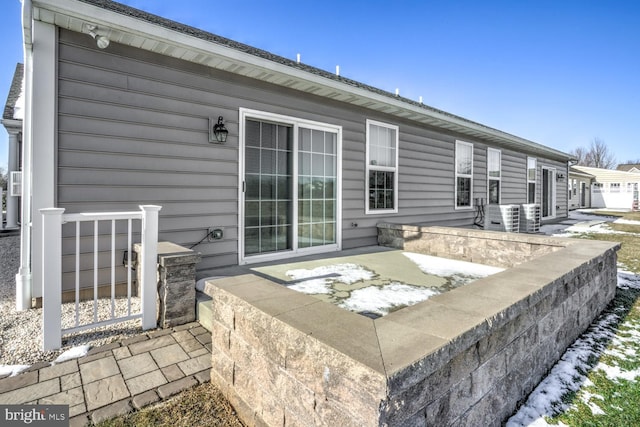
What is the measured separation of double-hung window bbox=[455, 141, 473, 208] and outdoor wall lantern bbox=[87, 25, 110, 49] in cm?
682

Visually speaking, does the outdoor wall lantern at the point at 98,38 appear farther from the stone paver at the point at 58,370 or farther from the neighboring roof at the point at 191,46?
the stone paver at the point at 58,370

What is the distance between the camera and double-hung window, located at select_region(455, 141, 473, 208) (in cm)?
746

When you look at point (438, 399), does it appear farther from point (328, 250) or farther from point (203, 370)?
point (328, 250)

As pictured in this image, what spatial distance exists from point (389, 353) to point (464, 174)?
744 centimetres

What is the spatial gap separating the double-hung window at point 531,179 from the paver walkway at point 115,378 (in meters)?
11.3

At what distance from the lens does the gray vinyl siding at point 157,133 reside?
2.94 meters

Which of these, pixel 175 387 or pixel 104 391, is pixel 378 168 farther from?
pixel 104 391

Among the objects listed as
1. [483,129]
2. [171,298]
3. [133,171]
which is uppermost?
[483,129]

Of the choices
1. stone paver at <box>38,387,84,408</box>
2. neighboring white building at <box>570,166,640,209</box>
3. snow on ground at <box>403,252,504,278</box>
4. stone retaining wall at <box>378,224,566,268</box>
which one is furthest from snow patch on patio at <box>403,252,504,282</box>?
neighboring white building at <box>570,166,640,209</box>

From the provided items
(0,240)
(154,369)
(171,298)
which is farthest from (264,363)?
(0,240)

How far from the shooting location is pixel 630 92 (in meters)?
19.7

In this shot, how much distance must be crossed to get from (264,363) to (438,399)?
75 cm

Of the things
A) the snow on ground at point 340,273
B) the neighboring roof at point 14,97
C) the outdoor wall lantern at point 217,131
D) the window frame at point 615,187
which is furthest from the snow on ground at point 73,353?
the window frame at point 615,187

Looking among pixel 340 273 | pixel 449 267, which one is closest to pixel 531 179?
pixel 449 267
